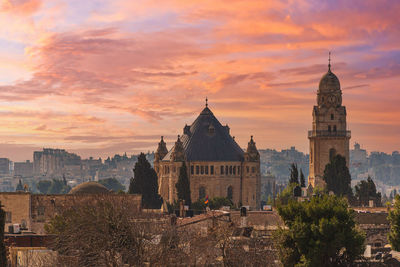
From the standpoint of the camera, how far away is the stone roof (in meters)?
149

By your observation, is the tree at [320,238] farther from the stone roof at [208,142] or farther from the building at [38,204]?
the stone roof at [208,142]

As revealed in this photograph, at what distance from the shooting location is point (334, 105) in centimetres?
14525

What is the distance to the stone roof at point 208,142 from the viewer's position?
489ft

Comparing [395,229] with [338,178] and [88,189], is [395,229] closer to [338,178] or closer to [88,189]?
[88,189]

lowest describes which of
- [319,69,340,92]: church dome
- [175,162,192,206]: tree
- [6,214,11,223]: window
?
[6,214,11,223]: window

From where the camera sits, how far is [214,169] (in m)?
148

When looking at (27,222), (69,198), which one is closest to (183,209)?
(69,198)

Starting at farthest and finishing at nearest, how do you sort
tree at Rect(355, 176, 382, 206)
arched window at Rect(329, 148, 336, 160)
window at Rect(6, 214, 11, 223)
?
arched window at Rect(329, 148, 336, 160), tree at Rect(355, 176, 382, 206), window at Rect(6, 214, 11, 223)

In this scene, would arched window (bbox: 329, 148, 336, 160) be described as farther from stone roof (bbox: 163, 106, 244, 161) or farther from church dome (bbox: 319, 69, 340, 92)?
stone roof (bbox: 163, 106, 244, 161)

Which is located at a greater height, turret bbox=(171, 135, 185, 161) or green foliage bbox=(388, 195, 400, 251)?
turret bbox=(171, 135, 185, 161)

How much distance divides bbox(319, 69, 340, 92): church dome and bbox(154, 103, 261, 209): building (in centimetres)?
1364

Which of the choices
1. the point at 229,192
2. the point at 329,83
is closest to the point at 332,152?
the point at 329,83

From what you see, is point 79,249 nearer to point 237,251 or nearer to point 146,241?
point 146,241

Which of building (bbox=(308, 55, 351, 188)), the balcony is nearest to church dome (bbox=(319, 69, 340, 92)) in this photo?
building (bbox=(308, 55, 351, 188))
